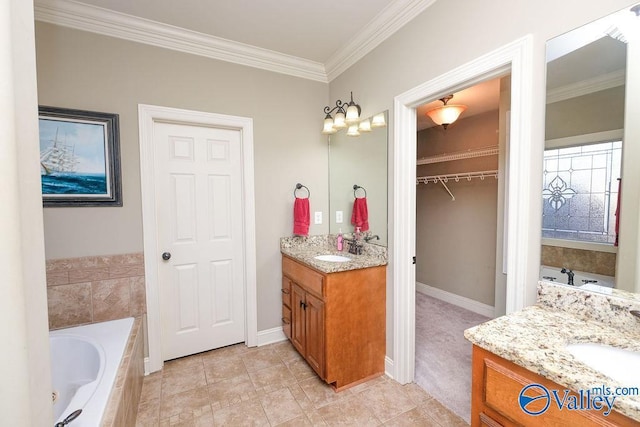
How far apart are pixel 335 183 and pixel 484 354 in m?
2.02

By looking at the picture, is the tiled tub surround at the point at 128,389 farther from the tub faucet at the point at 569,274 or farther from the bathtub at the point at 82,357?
the tub faucet at the point at 569,274

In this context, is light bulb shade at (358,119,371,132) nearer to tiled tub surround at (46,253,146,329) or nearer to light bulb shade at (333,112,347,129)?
light bulb shade at (333,112,347,129)

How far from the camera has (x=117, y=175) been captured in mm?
2018

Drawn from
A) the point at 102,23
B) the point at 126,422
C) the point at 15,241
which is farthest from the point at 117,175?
the point at 15,241

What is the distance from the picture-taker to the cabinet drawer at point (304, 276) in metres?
1.94

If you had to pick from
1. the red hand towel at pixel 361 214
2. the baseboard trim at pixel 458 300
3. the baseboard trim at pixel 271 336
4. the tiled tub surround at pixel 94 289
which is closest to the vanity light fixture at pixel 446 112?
the red hand towel at pixel 361 214

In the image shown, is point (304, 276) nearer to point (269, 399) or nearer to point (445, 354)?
point (269, 399)

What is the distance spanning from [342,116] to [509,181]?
1.45 metres

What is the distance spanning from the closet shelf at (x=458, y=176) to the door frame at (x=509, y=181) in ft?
5.63

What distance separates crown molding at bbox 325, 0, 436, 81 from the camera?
1814mm

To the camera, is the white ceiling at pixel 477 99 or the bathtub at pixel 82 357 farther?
the white ceiling at pixel 477 99

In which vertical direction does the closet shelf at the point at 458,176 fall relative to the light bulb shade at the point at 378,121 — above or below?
below

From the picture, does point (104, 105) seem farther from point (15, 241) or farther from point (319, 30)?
point (15, 241)

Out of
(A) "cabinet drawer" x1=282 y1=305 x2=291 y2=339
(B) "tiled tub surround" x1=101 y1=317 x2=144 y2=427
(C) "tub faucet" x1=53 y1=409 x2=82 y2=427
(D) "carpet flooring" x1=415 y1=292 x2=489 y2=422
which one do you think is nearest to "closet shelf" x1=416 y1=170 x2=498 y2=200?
(D) "carpet flooring" x1=415 y1=292 x2=489 y2=422
